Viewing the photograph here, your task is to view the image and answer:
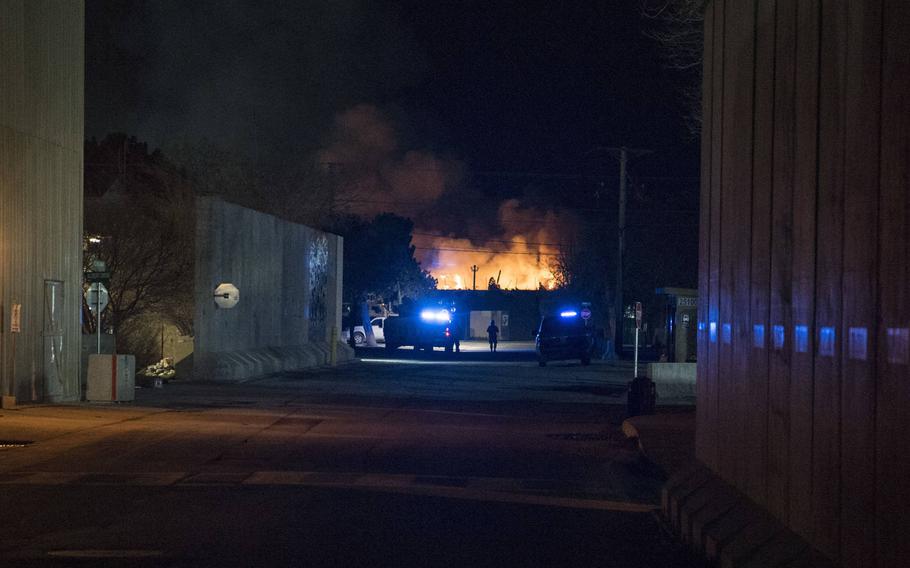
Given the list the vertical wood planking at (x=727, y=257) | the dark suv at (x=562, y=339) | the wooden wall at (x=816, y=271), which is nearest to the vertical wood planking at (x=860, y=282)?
the wooden wall at (x=816, y=271)

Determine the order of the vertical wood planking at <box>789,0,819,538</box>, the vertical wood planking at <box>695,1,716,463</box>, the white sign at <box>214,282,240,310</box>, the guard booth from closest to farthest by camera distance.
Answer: the vertical wood planking at <box>789,0,819,538</box>
the vertical wood planking at <box>695,1,716,463</box>
the guard booth
the white sign at <box>214,282,240,310</box>

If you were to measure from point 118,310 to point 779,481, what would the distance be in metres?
35.2

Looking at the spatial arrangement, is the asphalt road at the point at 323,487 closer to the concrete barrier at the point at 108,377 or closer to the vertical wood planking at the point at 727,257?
the concrete barrier at the point at 108,377

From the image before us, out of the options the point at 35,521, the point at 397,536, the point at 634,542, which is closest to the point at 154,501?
the point at 35,521

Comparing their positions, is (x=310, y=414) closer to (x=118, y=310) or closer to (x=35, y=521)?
(x=35, y=521)

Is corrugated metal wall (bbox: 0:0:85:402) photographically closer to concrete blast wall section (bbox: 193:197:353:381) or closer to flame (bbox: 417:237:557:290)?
concrete blast wall section (bbox: 193:197:353:381)

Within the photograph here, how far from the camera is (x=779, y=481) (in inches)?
316

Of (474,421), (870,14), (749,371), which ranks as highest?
(870,14)

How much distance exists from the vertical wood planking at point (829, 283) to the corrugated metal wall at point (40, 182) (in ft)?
65.3

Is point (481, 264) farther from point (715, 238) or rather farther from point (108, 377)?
point (715, 238)

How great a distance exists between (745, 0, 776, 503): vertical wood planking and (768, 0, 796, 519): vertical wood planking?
156mm

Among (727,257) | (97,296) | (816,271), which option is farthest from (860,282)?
(97,296)

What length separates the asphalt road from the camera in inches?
384

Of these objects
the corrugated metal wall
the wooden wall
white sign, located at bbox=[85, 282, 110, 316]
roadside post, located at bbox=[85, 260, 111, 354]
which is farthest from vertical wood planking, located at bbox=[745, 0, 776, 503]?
white sign, located at bbox=[85, 282, 110, 316]
